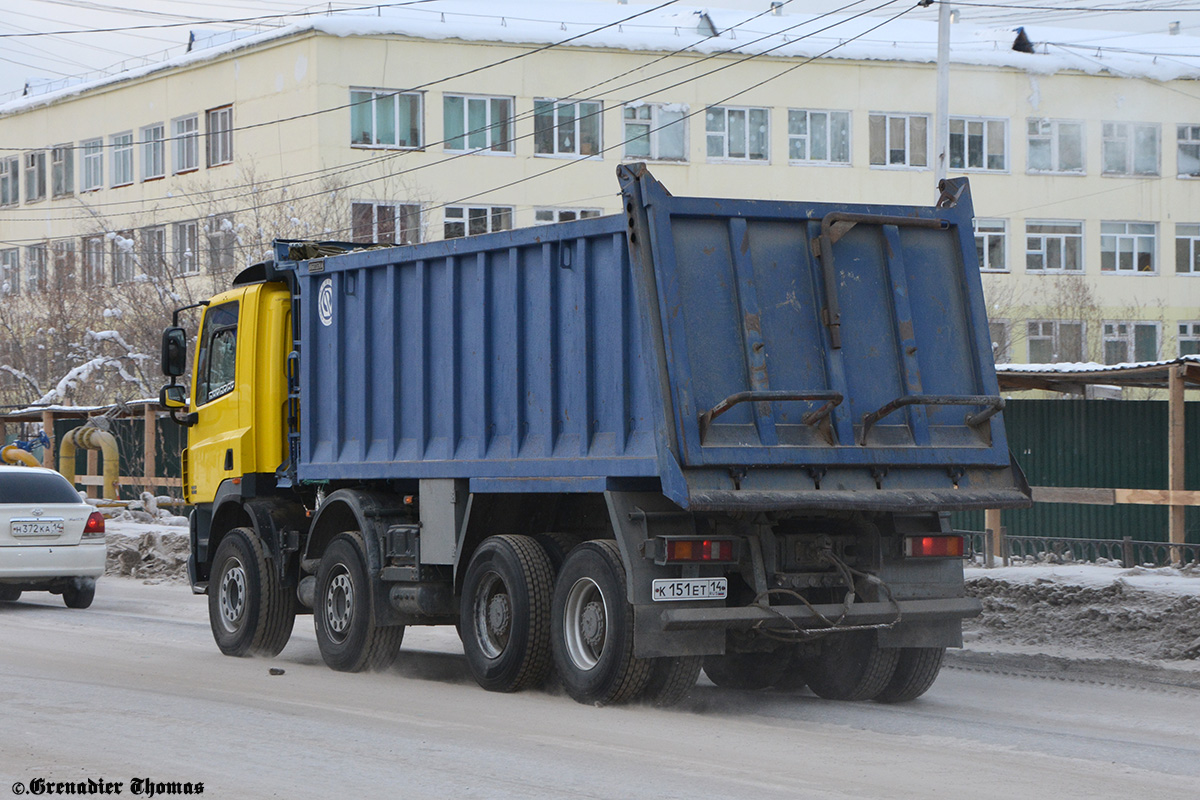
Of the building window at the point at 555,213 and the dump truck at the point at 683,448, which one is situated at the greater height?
the building window at the point at 555,213

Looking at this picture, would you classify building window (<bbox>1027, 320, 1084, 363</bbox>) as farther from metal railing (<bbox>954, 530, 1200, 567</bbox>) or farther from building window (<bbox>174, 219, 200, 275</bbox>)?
metal railing (<bbox>954, 530, 1200, 567</bbox>)

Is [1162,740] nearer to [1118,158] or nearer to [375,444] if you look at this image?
[375,444]

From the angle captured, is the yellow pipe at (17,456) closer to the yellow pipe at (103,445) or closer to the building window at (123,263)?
the yellow pipe at (103,445)

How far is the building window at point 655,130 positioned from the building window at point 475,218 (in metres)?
3.82

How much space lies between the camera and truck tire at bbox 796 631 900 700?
32.8ft

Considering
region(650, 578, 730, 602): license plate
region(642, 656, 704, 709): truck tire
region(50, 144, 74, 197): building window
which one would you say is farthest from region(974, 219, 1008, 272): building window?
region(650, 578, 730, 602): license plate

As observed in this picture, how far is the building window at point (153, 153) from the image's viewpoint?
158ft

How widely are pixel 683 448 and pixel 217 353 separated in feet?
19.6

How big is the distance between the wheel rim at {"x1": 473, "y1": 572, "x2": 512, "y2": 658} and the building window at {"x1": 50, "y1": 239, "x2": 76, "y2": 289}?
3612cm

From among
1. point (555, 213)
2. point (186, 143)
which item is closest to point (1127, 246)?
point (555, 213)

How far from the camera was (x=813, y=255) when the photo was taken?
957 cm

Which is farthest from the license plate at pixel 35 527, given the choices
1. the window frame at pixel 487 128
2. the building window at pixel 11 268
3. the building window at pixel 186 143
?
the building window at pixel 11 268

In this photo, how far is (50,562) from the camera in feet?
55.1

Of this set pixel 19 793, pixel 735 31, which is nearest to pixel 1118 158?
pixel 735 31
